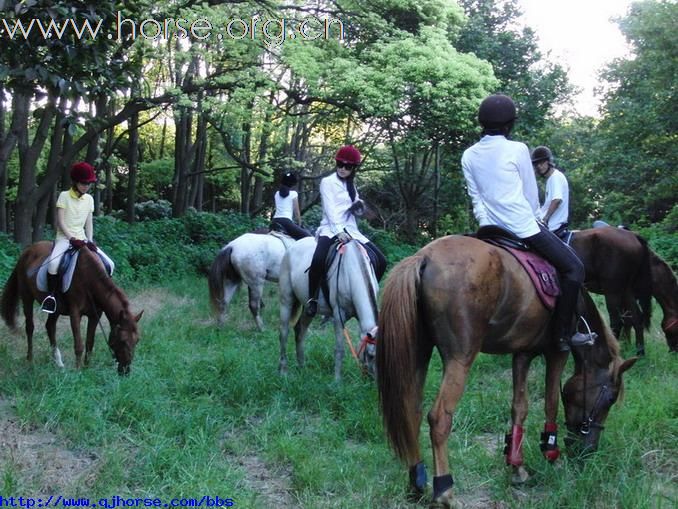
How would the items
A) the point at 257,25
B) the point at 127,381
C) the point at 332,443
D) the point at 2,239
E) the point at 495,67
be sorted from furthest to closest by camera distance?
the point at 495,67 < the point at 257,25 < the point at 2,239 < the point at 127,381 < the point at 332,443

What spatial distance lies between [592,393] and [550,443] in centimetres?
43

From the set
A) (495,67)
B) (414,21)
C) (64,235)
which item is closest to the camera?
(64,235)

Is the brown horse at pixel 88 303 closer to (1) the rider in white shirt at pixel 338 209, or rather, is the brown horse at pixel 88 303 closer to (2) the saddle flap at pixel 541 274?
(1) the rider in white shirt at pixel 338 209

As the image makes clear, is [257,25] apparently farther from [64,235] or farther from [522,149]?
[522,149]

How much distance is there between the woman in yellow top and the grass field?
851 millimetres

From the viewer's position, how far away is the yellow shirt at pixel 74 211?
6.77 metres

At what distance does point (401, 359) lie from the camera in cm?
351

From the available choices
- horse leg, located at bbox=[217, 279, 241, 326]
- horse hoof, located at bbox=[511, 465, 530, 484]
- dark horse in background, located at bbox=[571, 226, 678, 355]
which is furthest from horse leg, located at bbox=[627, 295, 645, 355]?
horse leg, located at bbox=[217, 279, 241, 326]

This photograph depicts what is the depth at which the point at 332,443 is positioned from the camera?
15.3 ft

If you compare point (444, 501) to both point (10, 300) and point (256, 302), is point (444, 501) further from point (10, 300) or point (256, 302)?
point (256, 302)

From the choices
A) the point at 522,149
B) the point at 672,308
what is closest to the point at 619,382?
the point at 522,149

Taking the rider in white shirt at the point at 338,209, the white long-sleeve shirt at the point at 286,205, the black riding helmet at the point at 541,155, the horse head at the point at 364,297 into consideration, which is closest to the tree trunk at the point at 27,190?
the white long-sleeve shirt at the point at 286,205

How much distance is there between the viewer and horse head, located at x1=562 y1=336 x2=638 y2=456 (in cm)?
409

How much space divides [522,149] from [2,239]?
11098 millimetres
